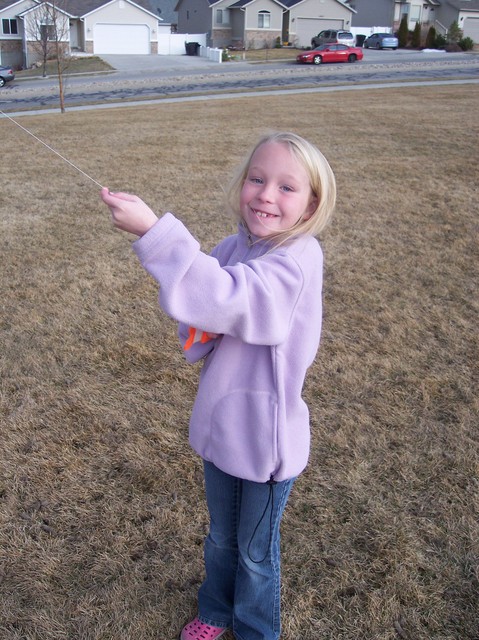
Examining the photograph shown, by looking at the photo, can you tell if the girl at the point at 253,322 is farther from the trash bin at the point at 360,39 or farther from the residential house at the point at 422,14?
the residential house at the point at 422,14

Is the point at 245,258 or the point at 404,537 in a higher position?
the point at 245,258

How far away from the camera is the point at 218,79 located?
23406mm

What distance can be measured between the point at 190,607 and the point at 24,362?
207 centimetres

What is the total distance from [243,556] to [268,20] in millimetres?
45226

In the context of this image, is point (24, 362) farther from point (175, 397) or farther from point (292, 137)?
point (292, 137)

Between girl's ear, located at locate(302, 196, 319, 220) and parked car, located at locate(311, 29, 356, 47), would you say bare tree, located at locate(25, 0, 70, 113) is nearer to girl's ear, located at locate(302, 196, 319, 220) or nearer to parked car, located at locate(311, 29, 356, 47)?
parked car, located at locate(311, 29, 356, 47)

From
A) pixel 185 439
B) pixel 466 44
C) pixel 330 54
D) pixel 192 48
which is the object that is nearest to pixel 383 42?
pixel 466 44

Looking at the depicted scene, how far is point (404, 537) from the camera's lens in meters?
2.50

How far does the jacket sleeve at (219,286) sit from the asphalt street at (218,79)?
15.7 metres

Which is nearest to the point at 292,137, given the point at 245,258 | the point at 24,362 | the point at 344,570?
the point at 245,258

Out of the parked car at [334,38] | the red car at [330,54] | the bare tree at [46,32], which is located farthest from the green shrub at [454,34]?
the bare tree at [46,32]

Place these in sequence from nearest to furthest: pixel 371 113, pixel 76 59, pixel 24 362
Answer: pixel 24 362
pixel 371 113
pixel 76 59

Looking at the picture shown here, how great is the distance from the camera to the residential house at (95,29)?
40.7m

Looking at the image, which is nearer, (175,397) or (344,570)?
(344,570)
